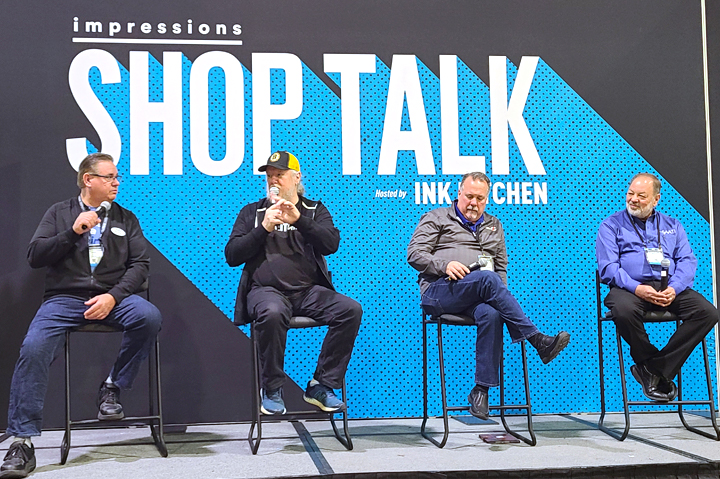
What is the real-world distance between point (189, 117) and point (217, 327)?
1.28m

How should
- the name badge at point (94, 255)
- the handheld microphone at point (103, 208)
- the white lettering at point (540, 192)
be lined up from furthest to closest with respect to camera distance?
the white lettering at point (540, 192) < the handheld microphone at point (103, 208) < the name badge at point (94, 255)

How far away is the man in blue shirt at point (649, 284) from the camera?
3.75 meters

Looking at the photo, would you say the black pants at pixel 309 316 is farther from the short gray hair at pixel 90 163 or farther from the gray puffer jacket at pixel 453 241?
the short gray hair at pixel 90 163

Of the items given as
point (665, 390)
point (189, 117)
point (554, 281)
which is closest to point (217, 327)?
point (189, 117)

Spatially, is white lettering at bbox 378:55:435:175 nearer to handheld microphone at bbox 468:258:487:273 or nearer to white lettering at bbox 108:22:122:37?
handheld microphone at bbox 468:258:487:273

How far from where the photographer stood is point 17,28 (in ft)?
14.1

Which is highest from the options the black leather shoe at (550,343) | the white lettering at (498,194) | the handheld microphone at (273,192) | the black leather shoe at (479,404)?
the white lettering at (498,194)

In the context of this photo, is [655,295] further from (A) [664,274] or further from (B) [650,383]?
(B) [650,383]

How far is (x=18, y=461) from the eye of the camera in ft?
10.00

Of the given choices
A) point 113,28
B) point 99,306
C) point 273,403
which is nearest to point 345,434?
point 273,403

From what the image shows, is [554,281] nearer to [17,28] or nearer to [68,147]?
[68,147]

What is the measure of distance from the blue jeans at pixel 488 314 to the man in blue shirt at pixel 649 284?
1.98ft

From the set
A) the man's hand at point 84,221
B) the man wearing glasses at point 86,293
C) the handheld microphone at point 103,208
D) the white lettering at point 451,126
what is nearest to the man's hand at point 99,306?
the man wearing glasses at point 86,293

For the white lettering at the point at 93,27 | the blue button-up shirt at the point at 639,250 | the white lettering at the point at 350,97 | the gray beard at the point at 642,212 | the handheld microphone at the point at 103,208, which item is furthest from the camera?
the white lettering at the point at 350,97
